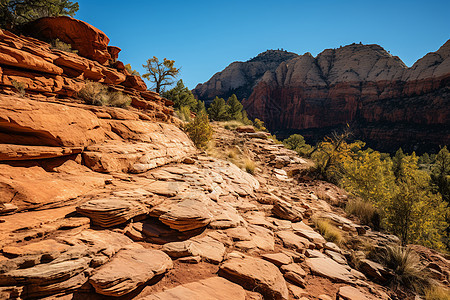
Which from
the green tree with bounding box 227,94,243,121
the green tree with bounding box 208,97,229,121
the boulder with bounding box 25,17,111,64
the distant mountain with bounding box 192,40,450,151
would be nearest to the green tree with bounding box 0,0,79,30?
the boulder with bounding box 25,17,111,64

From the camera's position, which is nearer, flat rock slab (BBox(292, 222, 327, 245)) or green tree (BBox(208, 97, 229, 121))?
flat rock slab (BBox(292, 222, 327, 245))

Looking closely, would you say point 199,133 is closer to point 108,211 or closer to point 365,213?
point 108,211

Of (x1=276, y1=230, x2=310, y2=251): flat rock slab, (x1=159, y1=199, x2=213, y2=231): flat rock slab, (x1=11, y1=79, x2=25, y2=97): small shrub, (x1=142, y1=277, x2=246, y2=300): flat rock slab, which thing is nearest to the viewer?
(x1=142, y1=277, x2=246, y2=300): flat rock slab

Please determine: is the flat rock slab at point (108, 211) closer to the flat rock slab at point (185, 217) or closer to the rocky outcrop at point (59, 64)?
the flat rock slab at point (185, 217)

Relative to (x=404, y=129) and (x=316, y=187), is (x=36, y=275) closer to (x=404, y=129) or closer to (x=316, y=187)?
(x=316, y=187)

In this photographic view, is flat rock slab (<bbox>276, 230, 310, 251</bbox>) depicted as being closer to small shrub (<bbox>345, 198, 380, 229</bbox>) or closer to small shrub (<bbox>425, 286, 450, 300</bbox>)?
small shrub (<bbox>425, 286, 450, 300</bbox>)

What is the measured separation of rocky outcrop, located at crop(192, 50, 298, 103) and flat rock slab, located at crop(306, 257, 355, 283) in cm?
9015

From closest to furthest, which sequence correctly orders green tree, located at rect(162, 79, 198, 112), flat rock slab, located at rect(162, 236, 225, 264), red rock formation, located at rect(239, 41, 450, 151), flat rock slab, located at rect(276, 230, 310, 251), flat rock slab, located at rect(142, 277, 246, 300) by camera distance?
flat rock slab, located at rect(142, 277, 246, 300), flat rock slab, located at rect(162, 236, 225, 264), flat rock slab, located at rect(276, 230, 310, 251), green tree, located at rect(162, 79, 198, 112), red rock formation, located at rect(239, 41, 450, 151)

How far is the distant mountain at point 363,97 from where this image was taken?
169 feet

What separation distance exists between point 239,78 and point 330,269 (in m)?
101

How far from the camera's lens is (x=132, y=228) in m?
2.80

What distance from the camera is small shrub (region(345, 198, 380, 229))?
6006 mm

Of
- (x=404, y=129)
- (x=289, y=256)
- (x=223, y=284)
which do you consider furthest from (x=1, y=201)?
(x=404, y=129)

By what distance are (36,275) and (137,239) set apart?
1.12 metres
